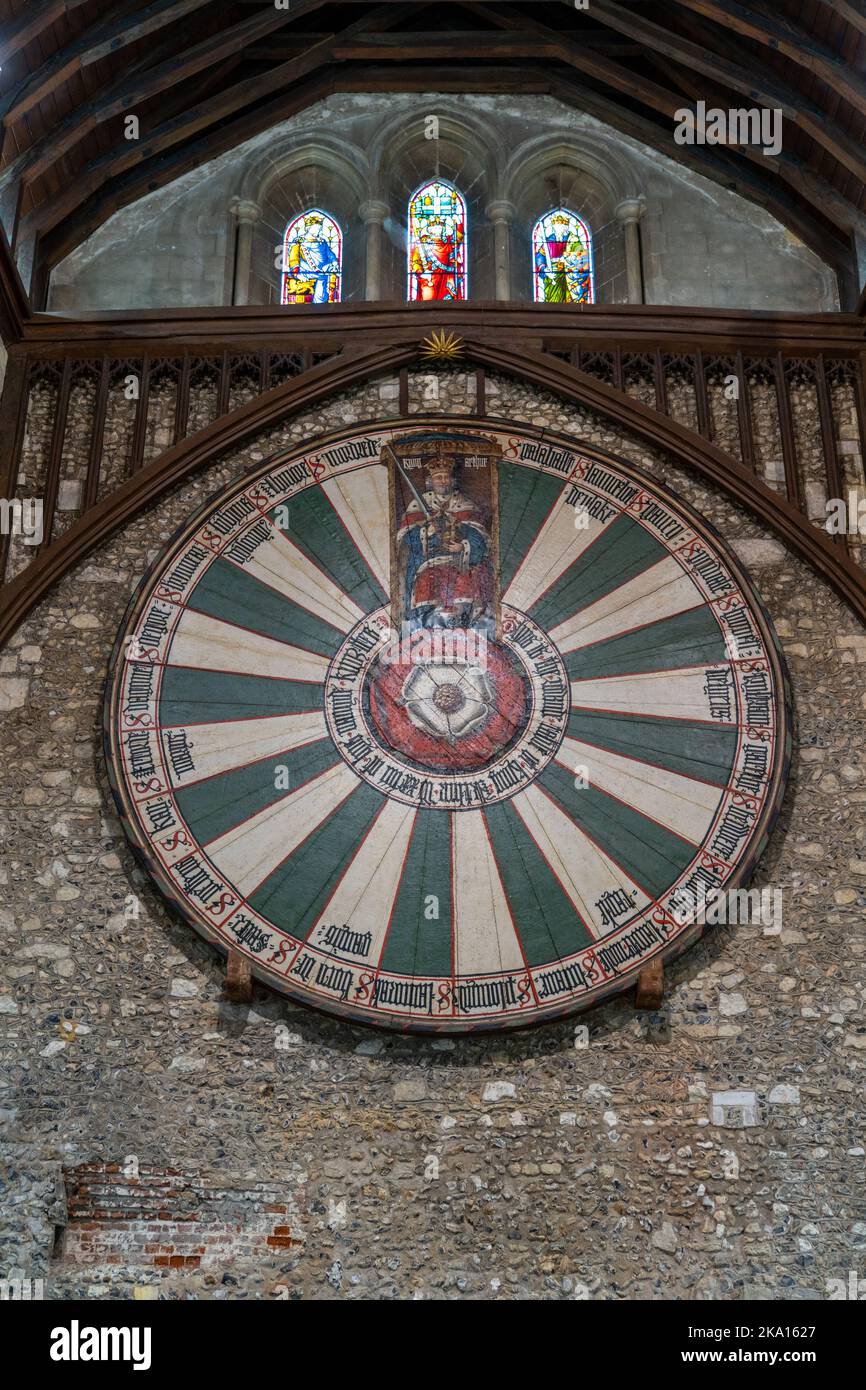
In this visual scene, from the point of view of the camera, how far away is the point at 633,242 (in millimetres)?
8531

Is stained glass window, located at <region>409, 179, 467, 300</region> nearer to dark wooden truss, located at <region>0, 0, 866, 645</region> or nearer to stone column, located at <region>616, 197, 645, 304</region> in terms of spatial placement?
dark wooden truss, located at <region>0, 0, 866, 645</region>

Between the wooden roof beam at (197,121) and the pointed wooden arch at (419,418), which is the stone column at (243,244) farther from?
the pointed wooden arch at (419,418)

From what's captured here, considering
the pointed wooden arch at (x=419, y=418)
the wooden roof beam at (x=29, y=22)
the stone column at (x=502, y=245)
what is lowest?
the pointed wooden arch at (x=419, y=418)

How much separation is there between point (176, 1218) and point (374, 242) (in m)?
4.63

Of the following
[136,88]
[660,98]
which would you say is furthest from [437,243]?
[136,88]

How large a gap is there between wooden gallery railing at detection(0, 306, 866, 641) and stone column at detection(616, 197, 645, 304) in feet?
1.16

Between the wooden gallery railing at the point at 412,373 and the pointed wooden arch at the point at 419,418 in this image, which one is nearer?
the pointed wooden arch at the point at 419,418

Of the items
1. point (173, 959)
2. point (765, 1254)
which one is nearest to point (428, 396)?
point (173, 959)

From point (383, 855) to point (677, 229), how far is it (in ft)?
11.7

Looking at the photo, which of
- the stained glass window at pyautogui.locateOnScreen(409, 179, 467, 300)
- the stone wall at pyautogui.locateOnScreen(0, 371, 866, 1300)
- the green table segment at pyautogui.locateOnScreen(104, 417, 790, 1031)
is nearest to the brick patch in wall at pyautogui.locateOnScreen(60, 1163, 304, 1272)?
the stone wall at pyautogui.locateOnScreen(0, 371, 866, 1300)

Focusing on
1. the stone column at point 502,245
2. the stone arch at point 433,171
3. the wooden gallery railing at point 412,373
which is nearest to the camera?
the wooden gallery railing at point 412,373

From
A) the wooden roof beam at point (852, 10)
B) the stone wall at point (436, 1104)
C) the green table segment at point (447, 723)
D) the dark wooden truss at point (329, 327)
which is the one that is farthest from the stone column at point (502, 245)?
the stone wall at point (436, 1104)

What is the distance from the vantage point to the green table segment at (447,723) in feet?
22.5

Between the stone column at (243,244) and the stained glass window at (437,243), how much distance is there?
30.8 inches
